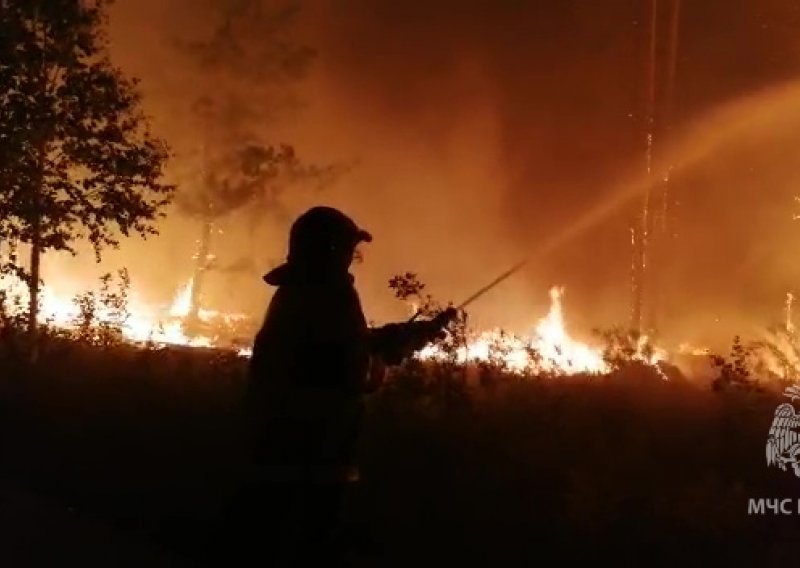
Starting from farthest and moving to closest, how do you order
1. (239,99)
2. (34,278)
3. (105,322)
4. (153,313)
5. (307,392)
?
1. (239,99)
2. (153,313)
3. (34,278)
4. (105,322)
5. (307,392)

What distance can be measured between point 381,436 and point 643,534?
1824 mm

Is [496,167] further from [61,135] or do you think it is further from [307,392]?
[307,392]

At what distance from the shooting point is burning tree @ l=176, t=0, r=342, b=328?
27.8m

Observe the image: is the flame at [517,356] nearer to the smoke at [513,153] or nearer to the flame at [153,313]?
the flame at [153,313]

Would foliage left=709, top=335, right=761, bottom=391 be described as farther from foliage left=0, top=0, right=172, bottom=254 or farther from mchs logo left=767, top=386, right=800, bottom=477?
foliage left=0, top=0, right=172, bottom=254

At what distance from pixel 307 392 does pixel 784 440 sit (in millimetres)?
3655

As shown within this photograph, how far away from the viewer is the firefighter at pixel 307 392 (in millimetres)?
3949

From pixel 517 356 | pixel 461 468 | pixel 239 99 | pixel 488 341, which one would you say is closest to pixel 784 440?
pixel 461 468

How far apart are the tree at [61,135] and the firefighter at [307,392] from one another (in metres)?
8.17

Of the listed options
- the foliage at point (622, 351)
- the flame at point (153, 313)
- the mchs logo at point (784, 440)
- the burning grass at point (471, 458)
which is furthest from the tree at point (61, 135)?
the mchs logo at point (784, 440)

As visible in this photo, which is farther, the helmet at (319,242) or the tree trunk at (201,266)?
the tree trunk at (201,266)

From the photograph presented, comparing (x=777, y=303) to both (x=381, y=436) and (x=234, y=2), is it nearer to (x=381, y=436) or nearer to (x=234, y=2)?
(x=234, y=2)

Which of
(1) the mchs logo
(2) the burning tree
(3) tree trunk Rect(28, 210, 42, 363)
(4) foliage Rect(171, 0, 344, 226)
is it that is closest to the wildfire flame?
(3) tree trunk Rect(28, 210, 42, 363)

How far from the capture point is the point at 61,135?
1177cm
